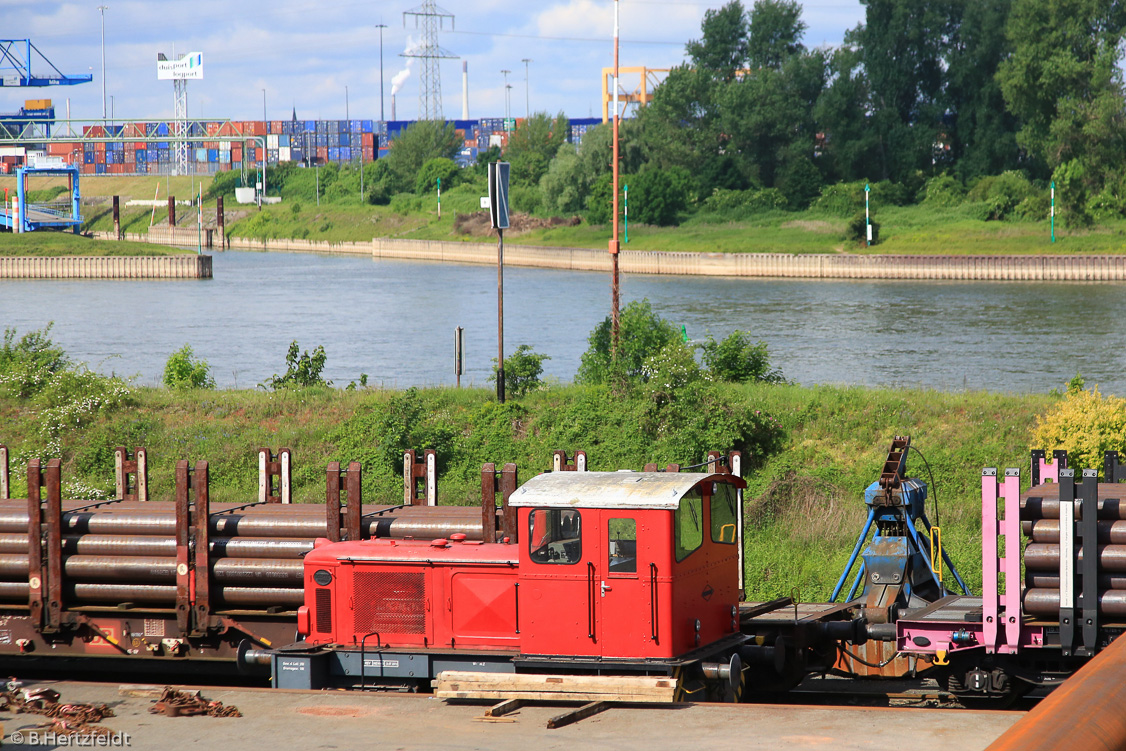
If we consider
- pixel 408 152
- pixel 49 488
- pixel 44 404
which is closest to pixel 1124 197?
pixel 44 404

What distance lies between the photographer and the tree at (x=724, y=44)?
111750mm

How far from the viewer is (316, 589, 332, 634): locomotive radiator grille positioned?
11.3 metres

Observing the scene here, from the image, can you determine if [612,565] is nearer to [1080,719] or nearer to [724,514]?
[724,514]

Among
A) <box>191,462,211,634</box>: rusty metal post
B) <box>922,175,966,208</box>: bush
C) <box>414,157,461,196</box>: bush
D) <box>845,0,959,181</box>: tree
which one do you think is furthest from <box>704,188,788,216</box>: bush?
<box>191,462,211,634</box>: rusty metal post

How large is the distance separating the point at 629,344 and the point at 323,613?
16641 millimetres

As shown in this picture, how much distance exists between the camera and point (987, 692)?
34.2 feet

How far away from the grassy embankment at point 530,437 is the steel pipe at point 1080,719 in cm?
1599

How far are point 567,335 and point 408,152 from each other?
11019cm

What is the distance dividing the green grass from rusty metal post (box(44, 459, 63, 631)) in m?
92.6

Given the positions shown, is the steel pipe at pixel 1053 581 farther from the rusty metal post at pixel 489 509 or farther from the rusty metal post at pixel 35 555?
the rusty metal post at pixel 35 555

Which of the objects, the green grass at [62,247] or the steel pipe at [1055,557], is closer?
the steel pipe at [1055,557]

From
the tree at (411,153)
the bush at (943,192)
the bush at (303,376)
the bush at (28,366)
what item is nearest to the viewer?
the bush at (28,366)

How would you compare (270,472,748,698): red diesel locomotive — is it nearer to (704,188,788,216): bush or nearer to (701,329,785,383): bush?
(701,329,785,383): bush

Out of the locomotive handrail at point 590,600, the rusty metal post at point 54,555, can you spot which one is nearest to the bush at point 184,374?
the rusty metal post at point 54,555
